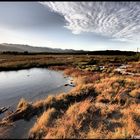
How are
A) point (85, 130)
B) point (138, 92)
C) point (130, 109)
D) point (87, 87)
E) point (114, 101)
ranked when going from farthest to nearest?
point (87, 87)
point (138, 92)
point (114, 101)
point (130, 109)
point (85, 130)

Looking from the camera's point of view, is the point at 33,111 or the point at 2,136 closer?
the point at 2,136

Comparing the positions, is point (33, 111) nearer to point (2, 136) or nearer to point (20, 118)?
point (20, 118)

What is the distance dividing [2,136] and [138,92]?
1088 centimetres

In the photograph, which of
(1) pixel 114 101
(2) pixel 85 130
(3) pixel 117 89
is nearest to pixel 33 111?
(2) pixel 85 130

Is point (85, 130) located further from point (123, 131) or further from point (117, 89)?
point (117, 89)

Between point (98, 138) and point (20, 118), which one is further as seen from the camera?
point (20, 118)

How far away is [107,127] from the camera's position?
1115cm

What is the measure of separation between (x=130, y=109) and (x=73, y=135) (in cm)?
475

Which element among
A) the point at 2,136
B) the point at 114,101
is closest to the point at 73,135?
the point at 2,136

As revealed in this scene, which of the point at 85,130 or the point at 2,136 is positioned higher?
the point at 85,130

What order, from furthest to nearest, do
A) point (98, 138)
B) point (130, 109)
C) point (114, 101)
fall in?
point (114, 101), point (130, 109), point (98, 138)

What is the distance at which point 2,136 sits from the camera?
1148cm

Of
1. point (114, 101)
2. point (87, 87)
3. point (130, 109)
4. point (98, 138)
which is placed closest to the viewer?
point (98, 138)

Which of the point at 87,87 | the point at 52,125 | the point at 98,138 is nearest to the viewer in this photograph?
the point at 98,138
